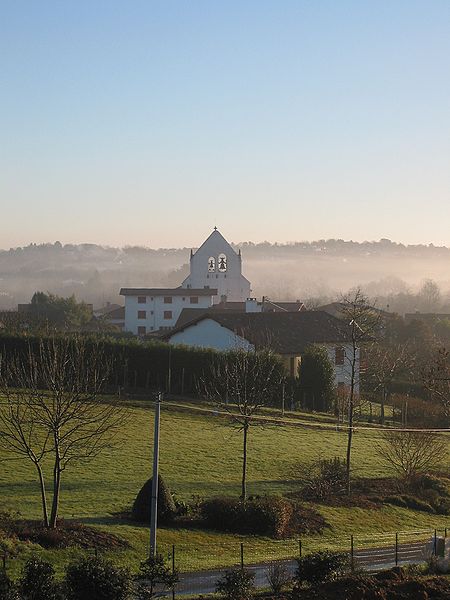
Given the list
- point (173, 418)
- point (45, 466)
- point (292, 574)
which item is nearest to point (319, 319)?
point (173, 418)

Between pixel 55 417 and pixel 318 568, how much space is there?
905cm

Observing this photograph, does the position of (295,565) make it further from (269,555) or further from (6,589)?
(6,589)

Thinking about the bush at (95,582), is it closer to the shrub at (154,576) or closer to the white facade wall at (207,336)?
the shrub at (154,576)

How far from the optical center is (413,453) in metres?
37.8

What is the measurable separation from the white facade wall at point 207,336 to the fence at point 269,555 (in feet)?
122

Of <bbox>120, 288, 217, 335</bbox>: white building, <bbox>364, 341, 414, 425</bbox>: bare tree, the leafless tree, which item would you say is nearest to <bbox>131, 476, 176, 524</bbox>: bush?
the leafless tree

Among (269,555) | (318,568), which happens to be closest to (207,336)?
Result: (269,555)

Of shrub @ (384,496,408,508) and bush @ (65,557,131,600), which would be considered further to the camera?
shrub @ (384,496,408,508)

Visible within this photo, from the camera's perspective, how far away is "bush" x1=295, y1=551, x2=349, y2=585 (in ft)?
66.3

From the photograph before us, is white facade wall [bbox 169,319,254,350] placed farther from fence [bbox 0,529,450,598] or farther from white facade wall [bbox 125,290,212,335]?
white facade wall [bbox 125,290,212,335]

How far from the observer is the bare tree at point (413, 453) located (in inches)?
1470

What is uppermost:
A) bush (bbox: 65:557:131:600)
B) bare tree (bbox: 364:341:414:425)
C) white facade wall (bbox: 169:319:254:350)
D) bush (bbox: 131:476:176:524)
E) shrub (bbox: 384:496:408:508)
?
white facade wall (bbox: 169:319:254:350)

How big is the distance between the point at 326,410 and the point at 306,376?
2.55 m

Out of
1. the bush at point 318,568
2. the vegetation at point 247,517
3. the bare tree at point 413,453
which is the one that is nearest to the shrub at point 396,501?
the bare tree at point 413,453
